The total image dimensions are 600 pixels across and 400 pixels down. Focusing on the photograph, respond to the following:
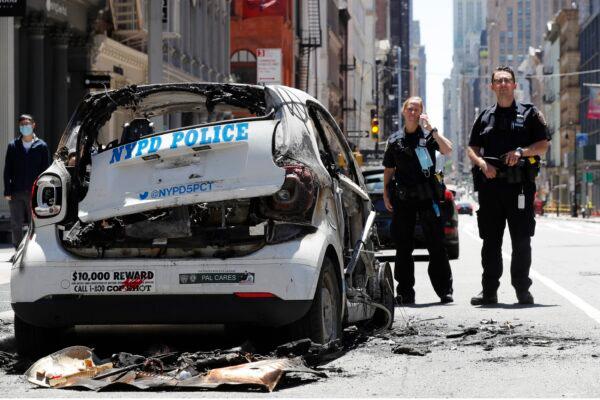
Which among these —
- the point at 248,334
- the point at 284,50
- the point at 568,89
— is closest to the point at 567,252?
the point at 248,334

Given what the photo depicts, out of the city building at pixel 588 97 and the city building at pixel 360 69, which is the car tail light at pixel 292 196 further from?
the city building at pixel 588 97

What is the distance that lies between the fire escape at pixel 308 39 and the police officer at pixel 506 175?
63111mm

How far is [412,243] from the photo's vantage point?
39.2 feet

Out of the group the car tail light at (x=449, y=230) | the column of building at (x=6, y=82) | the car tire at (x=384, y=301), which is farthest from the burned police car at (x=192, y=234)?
the column of building at (x=6, y=82)

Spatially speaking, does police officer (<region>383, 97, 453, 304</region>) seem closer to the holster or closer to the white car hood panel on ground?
the holster

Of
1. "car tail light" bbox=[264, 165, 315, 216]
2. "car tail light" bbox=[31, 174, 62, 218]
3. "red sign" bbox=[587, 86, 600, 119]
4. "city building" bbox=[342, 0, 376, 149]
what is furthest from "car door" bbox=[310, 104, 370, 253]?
"city building" bbox=[342, 0, 376, 149]

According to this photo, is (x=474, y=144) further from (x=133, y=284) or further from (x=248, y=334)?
(x=133, y=284)

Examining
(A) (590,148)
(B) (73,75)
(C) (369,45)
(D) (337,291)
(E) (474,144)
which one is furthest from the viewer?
(C) (369,45)

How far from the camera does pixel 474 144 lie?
1183 cm

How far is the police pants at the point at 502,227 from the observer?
38.2 ft

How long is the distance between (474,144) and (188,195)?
15.6 feet

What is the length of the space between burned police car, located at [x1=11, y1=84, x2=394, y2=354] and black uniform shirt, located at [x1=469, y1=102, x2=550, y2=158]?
152 inches

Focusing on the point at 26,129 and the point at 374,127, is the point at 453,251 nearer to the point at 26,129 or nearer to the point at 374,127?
the point at 26,129

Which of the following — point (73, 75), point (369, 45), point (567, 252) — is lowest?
point (567, 252)
